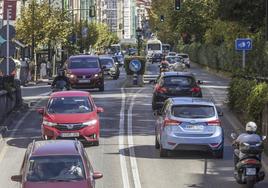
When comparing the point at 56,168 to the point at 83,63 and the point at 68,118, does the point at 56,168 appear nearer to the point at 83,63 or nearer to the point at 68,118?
the point at 68,118

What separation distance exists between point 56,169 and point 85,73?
91.0 ft

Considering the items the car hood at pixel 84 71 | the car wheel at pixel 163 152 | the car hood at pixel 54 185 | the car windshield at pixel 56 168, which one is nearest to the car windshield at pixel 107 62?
the car hood at pixel 84 71

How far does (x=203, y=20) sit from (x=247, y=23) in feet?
157

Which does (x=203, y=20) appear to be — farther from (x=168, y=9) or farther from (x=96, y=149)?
(x=96, y=149)

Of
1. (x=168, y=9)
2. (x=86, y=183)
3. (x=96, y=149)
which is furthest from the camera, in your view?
(x=168, y=9)

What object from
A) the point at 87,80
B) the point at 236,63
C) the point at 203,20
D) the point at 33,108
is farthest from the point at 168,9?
the point at 33,108

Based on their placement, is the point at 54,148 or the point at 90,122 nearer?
the point at 54,148

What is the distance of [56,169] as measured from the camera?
11.3 m

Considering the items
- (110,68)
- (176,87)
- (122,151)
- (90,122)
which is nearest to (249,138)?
(122,151)

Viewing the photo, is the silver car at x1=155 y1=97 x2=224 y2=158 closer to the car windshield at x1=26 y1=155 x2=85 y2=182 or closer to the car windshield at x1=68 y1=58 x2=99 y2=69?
the car windshield at x1=26 y1=155 x2=85 y2=182

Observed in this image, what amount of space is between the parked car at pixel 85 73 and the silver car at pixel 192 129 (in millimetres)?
20988

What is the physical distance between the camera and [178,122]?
17781mm

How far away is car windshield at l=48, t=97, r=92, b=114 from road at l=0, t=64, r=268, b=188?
1.10 m

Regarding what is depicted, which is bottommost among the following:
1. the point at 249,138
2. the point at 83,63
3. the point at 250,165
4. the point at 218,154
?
the point at 218,154
